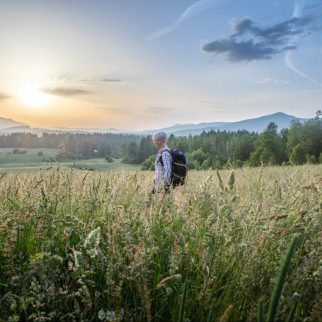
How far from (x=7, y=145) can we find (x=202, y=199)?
157 meters

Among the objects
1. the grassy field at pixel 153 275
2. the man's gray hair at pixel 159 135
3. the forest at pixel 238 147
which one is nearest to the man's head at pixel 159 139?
the man's gray hair at pixel 159 135

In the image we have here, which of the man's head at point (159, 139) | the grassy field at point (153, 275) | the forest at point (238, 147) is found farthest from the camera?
the forest at point (238, 147)

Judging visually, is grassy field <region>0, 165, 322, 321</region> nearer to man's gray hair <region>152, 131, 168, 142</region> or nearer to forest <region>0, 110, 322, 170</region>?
forest <region>0, 110, 322, 170</region>

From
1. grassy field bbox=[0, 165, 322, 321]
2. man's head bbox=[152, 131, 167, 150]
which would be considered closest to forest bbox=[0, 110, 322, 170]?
man's head bbox=[152, 131, 167, 150]

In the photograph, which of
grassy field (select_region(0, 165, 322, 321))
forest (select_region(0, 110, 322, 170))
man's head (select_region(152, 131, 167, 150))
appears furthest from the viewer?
forest (select_region(0, 110, 322, 170))

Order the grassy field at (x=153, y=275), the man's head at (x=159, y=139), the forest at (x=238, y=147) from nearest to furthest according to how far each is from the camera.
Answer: the grassy field at (x=153, y=275), the man's head at (x=159, y=139), the forest at (x=238, y=147)

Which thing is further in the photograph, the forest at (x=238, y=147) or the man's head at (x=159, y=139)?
the forest at (x=238, y=147)

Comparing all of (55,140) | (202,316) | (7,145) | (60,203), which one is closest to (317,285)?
(202,316)

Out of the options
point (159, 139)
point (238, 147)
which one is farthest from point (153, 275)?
point (238, 147)

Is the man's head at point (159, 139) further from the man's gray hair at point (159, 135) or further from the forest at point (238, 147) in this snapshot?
the forest at point (238, 147)

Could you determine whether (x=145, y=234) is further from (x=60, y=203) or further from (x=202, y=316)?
(x=60, y=203)

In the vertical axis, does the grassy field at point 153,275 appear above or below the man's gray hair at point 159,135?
below

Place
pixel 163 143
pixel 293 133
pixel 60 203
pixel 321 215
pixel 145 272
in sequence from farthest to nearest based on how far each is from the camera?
pixel 293 133 → pixel 163 143 → pixel 60 203 → pixel 321 215 → pixel 145 272

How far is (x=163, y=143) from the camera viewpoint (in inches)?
306
